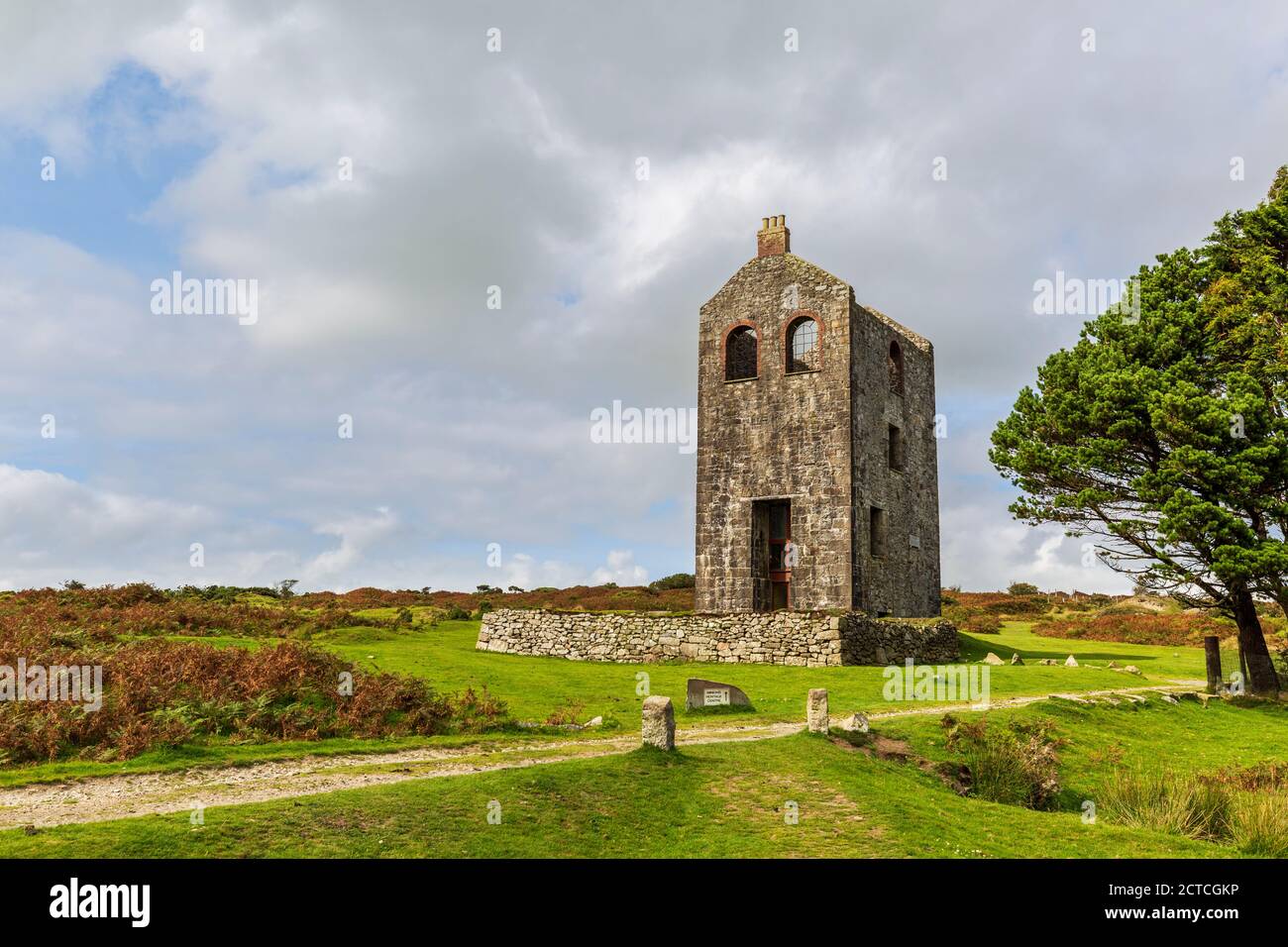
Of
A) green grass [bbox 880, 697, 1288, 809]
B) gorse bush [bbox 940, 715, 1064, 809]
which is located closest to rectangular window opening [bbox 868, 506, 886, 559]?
green grass [bbox 880, 697, 1288, 809]

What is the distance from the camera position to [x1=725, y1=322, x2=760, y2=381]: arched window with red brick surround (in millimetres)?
37125

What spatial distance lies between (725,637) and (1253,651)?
53.7 ft

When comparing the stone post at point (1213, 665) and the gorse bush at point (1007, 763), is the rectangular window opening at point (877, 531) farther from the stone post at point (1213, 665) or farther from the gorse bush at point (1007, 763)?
the gorse bush at point (1007, 763)

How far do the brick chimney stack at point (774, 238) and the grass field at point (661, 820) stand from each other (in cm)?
2578

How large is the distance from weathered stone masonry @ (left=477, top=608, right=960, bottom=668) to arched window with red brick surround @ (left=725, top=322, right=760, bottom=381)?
11.0m

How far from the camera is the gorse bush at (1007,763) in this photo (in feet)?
49.7

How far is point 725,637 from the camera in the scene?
99.6 ft

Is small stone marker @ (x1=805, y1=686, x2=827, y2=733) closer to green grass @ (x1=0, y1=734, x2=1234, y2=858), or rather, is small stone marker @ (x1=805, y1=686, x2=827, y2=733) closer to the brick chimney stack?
green grass @ (x1=0, y1=734, x2=1234, y2=858)

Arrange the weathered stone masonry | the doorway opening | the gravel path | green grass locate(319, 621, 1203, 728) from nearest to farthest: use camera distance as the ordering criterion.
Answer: the gravel path
green grass locate(319, 621, 1203, 728)
the weathered stone masonry
the doorway opening

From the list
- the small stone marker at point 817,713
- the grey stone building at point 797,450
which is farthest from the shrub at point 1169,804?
the grey stone building at point 797,450

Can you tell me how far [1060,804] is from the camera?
15.6m

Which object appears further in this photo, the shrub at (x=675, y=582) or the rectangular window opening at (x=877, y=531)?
the shrub at (x=675, y=582)

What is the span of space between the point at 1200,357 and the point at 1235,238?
13.4 feet
